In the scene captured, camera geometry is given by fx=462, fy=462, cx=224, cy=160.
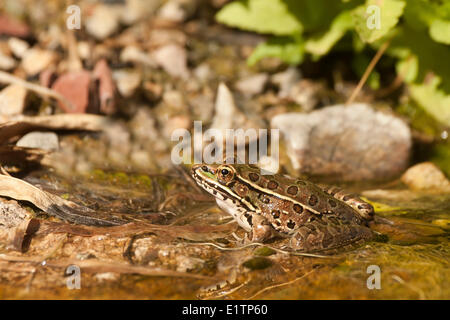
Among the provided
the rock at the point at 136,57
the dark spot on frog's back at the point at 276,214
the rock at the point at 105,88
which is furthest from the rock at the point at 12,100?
the dark spot on frog's back at the point at 276,214

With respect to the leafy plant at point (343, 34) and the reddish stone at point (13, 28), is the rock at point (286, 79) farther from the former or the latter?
the reddish stone at point (13, 28)

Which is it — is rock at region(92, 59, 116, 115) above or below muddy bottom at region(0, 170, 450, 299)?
above

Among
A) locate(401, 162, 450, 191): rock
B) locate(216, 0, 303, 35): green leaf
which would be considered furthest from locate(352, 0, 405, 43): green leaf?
locate(401, 162, 450, 191): rock

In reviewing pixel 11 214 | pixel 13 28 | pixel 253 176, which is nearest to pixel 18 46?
pixel 13 28

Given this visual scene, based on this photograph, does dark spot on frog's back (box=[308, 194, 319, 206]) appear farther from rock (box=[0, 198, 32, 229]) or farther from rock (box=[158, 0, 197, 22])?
rock (box=[158, 0, 197, 22])

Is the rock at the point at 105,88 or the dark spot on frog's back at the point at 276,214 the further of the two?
the rock at the point at 105,88

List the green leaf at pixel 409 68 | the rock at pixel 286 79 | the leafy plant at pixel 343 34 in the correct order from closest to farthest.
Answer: the leafy plant at pixel 343 34, the green leaf at pixel 409 68, the rock at pixel 286 79
